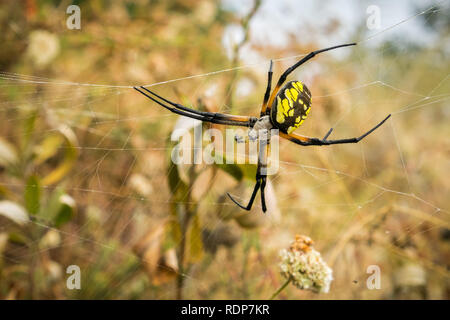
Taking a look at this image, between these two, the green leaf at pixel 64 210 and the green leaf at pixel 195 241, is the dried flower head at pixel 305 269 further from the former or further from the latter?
the green leaf at pixel 64 210

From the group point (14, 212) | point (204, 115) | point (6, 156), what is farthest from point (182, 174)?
point (6, 156)

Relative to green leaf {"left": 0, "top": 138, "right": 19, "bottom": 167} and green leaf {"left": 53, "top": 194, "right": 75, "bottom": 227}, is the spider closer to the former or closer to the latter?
green leaf {"left": 53, "top": 194, "right": 75, "bottom": 227}

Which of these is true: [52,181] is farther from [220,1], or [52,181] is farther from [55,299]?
[220,1]

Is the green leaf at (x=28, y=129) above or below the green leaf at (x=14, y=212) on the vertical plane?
above

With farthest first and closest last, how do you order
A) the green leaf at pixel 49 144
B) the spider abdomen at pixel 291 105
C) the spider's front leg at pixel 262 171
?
the green leaf at pixel 49 144, the spider's front leg at pixel 262 171, the spider abdomen at pixel 291 105

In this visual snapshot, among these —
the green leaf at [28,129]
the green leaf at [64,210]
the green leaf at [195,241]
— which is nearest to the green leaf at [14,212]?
the green leaf at [64,210]
